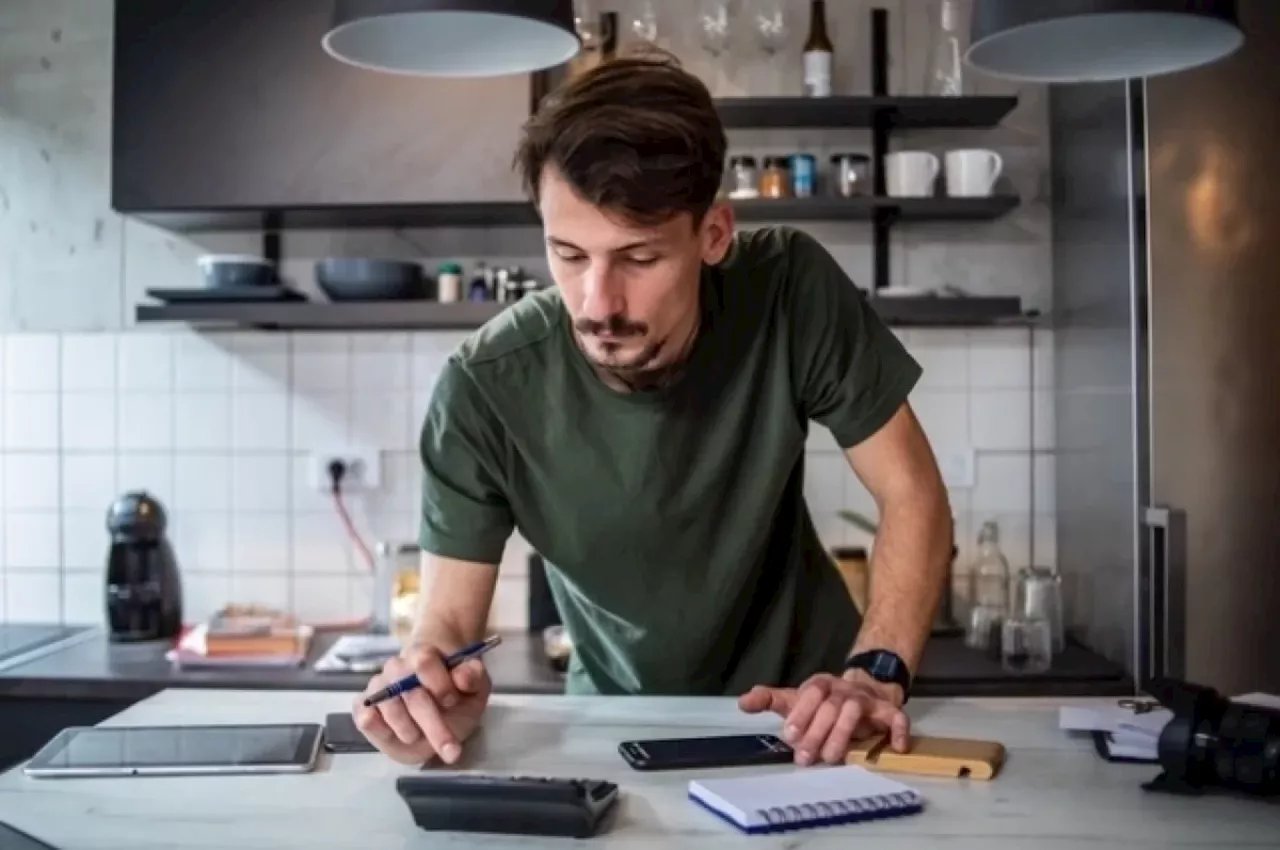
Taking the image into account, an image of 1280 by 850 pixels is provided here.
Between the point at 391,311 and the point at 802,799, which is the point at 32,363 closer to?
the point at 391,311

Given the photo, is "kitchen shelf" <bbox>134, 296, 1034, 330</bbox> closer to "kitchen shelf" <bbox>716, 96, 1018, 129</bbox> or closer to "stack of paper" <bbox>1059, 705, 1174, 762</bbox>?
"kitchen shelf" <bbox>716, 96, 1018, 129</bbox>

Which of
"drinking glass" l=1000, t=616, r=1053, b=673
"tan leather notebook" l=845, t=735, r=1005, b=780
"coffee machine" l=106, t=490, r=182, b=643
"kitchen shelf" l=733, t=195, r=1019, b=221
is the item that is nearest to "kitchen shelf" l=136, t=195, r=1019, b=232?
"kitchen shelf" l=733, t=195, r=1019, b=221

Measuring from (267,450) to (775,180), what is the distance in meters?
1.23

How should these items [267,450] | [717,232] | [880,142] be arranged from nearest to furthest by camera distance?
1. [717,232]
2. [880,142]
3. [267,450]

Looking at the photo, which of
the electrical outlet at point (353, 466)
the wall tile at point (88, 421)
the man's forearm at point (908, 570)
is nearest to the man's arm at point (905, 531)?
the man's forearm at point (908, 570)

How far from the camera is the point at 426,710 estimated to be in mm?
1031

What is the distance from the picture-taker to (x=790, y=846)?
81 centimetres

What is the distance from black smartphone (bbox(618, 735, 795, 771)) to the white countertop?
0.01 metres

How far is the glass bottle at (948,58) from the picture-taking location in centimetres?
253

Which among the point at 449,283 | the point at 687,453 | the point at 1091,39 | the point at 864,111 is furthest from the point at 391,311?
the point at 1091,39

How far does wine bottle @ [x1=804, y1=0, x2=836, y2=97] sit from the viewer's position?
254 centimetres

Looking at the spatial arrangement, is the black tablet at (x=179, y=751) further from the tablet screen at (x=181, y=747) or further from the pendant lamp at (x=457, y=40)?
the pendant lamp at (x=457, y=40)

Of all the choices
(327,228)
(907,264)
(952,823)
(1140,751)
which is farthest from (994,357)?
(952,823)

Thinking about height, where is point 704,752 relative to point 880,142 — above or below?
below
